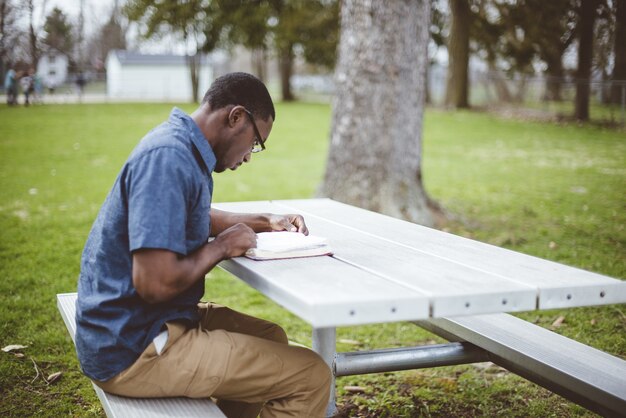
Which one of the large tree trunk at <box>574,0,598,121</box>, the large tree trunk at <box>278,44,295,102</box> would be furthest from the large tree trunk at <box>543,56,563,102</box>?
the large tree trunk at <box>278,44,295,102</box>

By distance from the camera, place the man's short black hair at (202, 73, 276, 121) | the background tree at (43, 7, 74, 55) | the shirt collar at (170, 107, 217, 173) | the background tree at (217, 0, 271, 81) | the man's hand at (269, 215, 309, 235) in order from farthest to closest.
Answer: the background tree at (217, 0, 271, 81) < the background tree at (43, 7, 74, 55) < the man's hand at (269, 215, 309, 235) < the man's short black hair at (202, 73, 276, 121) < the shirt collar at (170, 107, 217, 173)

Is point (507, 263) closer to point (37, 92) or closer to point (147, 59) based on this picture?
point (37, 92)

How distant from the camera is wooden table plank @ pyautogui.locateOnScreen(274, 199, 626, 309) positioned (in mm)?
2248

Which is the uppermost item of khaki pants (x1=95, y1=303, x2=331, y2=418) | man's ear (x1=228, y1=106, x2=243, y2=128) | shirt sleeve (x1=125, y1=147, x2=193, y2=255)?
man's ear (x1=228, y1=106, x2=243, y2=128)

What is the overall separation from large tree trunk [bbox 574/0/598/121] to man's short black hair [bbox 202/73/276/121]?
18808 millimetres

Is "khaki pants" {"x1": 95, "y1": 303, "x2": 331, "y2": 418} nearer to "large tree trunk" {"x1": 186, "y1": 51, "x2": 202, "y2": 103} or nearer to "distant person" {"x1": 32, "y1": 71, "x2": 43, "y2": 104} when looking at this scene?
"distant person" {"x1": 32, "y1": 71, "x2": 43, "y2": 104}

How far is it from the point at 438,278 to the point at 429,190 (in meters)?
8.16

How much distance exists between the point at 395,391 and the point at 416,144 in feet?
12.7

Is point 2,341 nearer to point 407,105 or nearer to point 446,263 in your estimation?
point 446,263

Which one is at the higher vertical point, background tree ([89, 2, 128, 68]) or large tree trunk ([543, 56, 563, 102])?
background tree ([89, 2, 128, 68])

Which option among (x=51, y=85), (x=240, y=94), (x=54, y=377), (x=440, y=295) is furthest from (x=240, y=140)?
(x=51, y=85)

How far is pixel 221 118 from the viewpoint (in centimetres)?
253

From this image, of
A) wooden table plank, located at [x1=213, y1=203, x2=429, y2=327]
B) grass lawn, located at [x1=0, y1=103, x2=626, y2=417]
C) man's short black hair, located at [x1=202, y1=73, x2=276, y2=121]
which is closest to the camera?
wooden table plank, located at [x1=213, y1=203, x2=429, y2=327]

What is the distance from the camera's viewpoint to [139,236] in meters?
2.12
